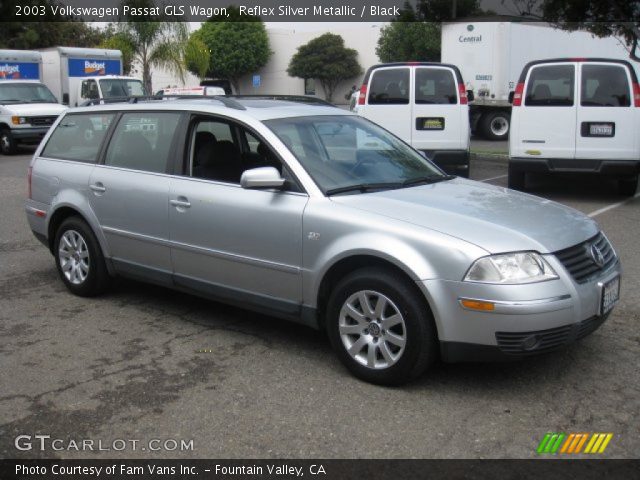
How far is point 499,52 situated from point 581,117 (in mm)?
11793

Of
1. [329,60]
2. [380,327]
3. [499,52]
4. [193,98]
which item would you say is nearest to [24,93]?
[499,52]

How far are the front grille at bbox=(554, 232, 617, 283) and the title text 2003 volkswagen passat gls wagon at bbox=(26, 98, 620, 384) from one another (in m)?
0.01

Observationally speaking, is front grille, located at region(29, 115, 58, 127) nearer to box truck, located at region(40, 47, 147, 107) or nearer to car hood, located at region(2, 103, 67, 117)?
car hood, located at region(2, 103, 67, 117)

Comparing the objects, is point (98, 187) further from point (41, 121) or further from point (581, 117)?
point (41, 121)

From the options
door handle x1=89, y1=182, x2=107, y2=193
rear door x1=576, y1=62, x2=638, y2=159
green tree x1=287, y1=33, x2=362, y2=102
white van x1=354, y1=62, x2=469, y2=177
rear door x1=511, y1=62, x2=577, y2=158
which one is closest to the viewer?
door handle x1=89, y1=182, x2=107, y2=193

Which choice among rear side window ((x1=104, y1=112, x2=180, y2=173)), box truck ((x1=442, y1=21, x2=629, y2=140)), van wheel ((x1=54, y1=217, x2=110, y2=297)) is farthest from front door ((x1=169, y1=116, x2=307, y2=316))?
box truck ((x1=442, y1=21, x2=629, y2=140))

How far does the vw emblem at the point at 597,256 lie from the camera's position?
14.6ft

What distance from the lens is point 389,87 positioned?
40.4 feet

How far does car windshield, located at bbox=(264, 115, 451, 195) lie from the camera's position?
195 inches

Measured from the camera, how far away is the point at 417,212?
445 cm

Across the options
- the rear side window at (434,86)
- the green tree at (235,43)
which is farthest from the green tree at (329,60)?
the rear side window at (434,86)

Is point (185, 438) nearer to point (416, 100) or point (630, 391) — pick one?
point (630, 391)

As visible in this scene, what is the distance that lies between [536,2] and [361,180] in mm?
15487

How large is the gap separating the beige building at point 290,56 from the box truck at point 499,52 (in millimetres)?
33948
